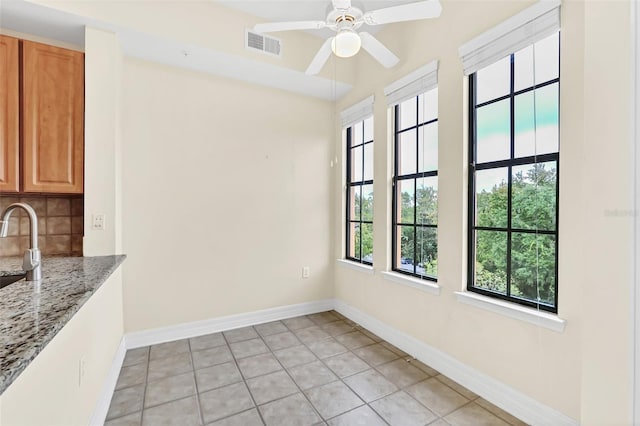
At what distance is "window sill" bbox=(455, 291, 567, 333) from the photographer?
5.51 feet

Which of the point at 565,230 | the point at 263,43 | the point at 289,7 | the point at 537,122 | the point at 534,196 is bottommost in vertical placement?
Result: the point at 565,230

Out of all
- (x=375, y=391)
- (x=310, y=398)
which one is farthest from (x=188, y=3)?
(x=375, y=391)

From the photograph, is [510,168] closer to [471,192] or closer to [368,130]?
[471,192]

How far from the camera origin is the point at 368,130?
3455 millimetres

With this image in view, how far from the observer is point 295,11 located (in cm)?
277

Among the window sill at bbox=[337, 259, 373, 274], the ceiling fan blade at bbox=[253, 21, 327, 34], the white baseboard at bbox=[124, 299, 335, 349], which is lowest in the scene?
the white baseboard at bbox=[124, 299, 335, 349]

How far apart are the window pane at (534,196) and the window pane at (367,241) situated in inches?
62.7

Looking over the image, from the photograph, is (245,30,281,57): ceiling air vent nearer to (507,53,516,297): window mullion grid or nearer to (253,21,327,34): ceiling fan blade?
(253,21,327,34): ceiling fan blade

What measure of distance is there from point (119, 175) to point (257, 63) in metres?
1.67

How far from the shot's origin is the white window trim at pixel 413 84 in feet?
8.05

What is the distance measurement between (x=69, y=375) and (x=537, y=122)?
2842 mm

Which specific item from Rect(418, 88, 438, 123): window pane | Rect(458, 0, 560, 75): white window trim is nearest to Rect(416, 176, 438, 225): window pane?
Rect(418, 88, 438, 123): window pane

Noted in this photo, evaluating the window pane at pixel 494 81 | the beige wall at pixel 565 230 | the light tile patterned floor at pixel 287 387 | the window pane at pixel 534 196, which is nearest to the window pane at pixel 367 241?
the beige wall at pixel 565 230

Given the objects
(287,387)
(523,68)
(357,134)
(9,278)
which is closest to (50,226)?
(9,278)
